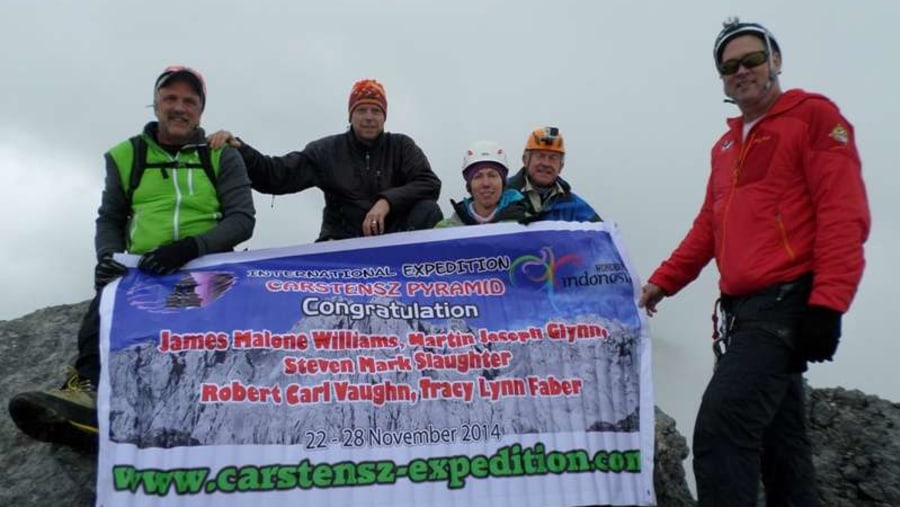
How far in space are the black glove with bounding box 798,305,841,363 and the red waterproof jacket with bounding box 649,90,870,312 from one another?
2.4 inches

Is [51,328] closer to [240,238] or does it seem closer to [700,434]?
[240,238]

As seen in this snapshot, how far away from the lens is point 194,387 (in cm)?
490

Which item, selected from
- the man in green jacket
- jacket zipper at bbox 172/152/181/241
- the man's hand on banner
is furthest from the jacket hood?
jacket zipper at bbox 172/152/181/241

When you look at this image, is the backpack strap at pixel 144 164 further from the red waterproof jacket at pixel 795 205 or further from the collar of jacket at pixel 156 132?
the red waterproof jacket at pixel 795 205

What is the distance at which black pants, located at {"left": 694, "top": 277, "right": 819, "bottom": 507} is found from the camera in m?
3.97

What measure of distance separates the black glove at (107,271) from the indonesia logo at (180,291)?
19 centimetres

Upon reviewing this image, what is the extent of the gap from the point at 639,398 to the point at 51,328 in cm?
532

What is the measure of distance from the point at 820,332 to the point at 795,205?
0.73 metres

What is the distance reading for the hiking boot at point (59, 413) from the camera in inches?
185

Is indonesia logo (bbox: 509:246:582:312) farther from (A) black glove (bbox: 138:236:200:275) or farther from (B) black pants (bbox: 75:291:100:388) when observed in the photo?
(B) black pants (bbox: 75:291:100:388)

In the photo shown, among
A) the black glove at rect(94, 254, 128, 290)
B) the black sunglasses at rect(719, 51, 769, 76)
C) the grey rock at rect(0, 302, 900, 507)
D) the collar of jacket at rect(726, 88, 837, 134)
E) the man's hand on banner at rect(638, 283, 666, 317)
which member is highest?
the black sunglasses at rect(719, 51, 769, 76)

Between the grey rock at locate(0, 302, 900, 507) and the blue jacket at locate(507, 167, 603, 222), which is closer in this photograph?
the grey rock at locate(0, 302, 900, 507)

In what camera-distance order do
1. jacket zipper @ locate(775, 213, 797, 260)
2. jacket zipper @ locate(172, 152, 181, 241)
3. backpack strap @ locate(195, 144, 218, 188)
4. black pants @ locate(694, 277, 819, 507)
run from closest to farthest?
black pants @ locate(694, 277, 819, 507), jacket zipper @ locate(775, 213, 797, 260), jacket zipper @ locate(172, 152, 181, 241), backpack strap @ locate(195, 144, 218, 188)

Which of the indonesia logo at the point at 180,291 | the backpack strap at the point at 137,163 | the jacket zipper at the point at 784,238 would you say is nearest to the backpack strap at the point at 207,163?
the backpack strap at the point at 137,163
